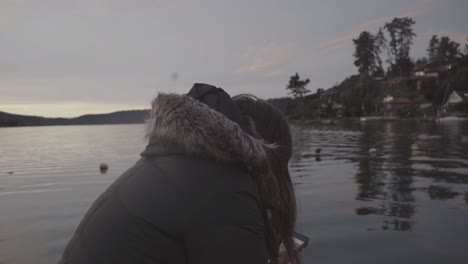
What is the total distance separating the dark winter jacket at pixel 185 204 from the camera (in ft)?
5.51

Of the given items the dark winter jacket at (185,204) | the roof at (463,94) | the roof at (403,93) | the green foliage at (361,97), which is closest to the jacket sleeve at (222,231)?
the dark winter jacket at (185,204)

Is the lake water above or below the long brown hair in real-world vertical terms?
below

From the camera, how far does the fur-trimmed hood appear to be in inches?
71.6

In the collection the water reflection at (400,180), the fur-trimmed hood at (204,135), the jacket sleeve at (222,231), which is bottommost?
the water reflection at (400,180)

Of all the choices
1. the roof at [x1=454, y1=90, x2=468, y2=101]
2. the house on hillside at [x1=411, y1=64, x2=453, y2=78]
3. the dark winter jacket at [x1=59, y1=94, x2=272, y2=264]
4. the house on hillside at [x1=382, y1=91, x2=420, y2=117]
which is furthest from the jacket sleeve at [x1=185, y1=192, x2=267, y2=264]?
the house on hillside at [x1=411, y1=64, x2=453, y2=78]

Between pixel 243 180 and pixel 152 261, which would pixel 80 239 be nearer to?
pixel 152 261

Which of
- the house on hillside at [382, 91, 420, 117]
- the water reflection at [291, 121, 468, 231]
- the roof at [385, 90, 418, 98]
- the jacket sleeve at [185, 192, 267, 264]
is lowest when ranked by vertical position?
the water reflection at [291, 121, 468, 231]

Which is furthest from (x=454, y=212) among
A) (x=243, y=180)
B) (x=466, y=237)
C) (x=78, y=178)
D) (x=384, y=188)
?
(x=78, y=178)

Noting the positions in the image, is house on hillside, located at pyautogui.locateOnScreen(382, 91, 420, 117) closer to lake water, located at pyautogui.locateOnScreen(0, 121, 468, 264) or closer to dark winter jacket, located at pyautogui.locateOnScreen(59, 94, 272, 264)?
lake water, located at pyautogui.locateOnScreen(0, 121, 468, 264)

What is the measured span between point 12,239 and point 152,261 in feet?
23.3

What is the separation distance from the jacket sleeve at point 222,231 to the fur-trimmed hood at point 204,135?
0.22 m

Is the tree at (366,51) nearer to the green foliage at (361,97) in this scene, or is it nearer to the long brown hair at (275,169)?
the green foliage at (361,97)

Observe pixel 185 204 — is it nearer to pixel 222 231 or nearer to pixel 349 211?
pixel 222 231

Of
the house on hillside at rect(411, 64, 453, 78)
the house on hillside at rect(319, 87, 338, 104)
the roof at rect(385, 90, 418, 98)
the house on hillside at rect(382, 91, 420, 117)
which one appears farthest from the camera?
the house on hillside at rect(319, 87, 338, 104)
